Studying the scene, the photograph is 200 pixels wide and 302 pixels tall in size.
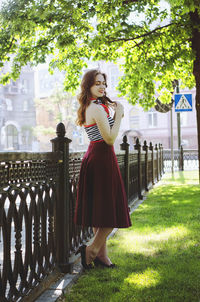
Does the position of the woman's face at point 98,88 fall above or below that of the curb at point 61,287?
above

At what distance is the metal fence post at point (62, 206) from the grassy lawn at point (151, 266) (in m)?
0.27

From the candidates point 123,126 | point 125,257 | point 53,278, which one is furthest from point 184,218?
point 123,126

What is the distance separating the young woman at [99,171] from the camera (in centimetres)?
346

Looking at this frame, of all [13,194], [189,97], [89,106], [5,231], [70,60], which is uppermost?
[70,60]

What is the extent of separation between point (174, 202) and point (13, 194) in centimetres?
614

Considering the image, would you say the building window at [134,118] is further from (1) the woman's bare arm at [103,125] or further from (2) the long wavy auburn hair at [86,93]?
(1) the woman's bare arm at [103,125]

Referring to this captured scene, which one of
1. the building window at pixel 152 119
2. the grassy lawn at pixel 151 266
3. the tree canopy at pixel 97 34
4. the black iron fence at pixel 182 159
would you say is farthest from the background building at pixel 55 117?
the grassy lawn at pixel 151 266

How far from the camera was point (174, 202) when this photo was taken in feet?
26.9

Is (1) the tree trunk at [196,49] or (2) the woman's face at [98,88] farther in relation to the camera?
(1) the tree trunk at [196,49]

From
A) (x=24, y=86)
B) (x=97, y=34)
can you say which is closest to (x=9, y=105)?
(x=24, y=86)

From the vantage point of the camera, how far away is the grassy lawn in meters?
3.10

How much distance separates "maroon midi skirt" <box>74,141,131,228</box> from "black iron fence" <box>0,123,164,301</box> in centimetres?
22

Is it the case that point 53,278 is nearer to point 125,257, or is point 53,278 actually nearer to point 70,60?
point 125,257

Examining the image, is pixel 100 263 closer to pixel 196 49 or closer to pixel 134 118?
pixel 196 49
